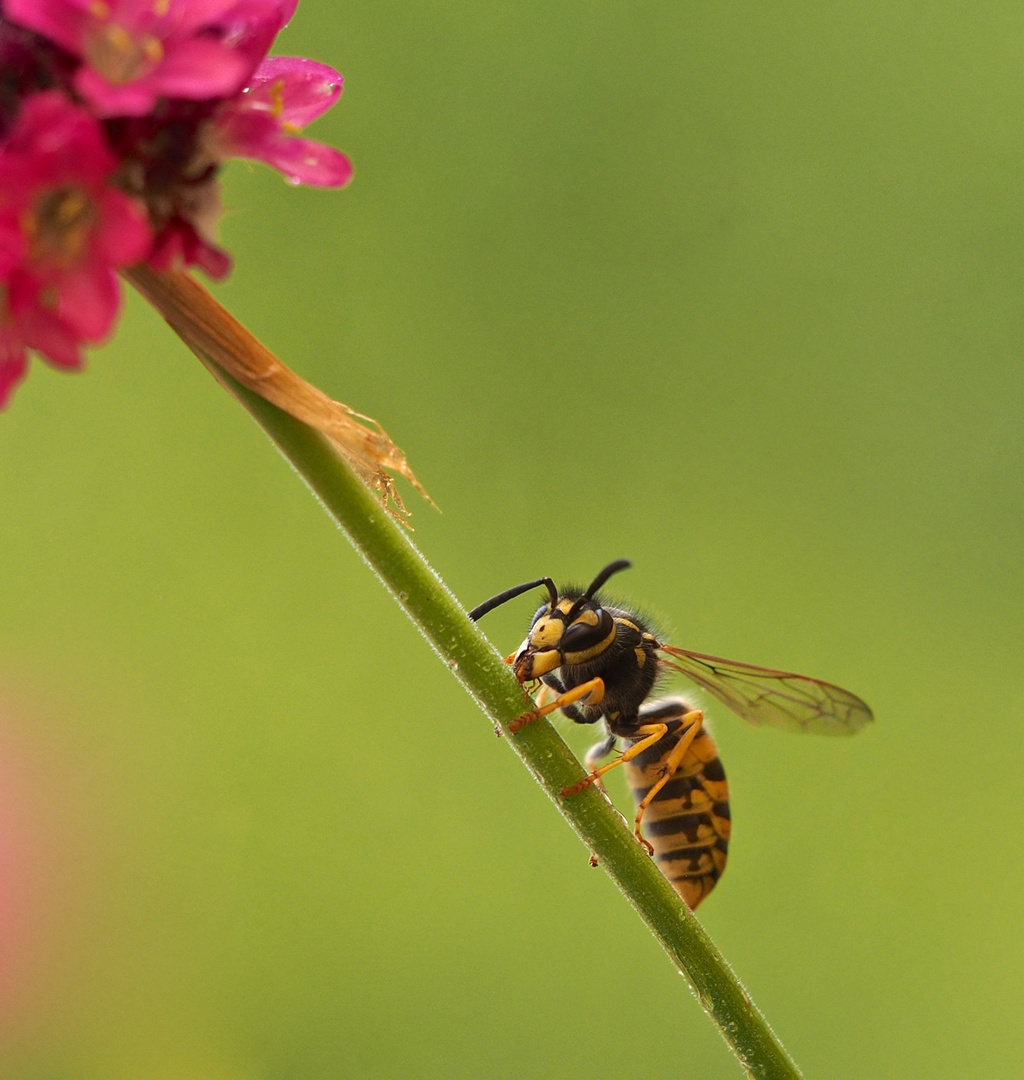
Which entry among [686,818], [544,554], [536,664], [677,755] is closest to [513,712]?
[536,664]

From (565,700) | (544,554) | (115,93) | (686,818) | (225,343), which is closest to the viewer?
(115,93)

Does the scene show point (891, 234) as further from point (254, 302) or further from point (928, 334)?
point (254, 302)

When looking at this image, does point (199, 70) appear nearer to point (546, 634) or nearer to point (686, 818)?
point (546, 634)

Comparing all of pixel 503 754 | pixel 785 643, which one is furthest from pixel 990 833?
pixel 503 754

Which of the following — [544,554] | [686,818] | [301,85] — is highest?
[544,554]

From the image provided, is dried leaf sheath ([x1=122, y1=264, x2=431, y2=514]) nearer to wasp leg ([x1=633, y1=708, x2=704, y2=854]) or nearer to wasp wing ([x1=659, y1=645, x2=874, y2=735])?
wasp leg ([x1=633, y1=708, x2=704, y2=854])

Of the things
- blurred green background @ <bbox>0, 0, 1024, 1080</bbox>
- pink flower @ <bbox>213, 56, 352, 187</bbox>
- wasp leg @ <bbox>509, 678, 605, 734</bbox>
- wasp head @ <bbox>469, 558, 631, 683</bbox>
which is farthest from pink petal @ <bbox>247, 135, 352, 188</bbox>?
blurred green background @ <bbox>0, 0, 1024, 1080</bbox>
